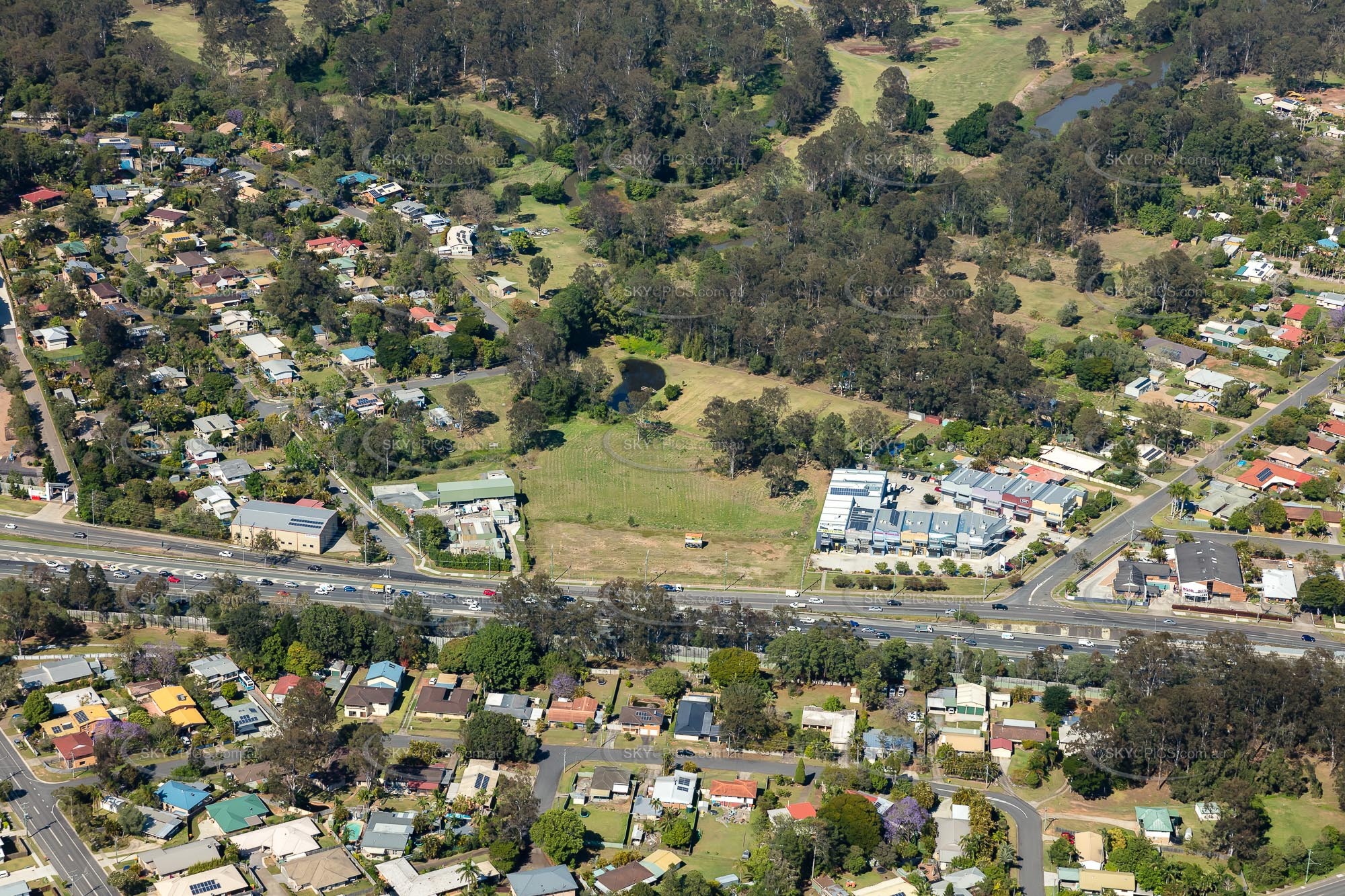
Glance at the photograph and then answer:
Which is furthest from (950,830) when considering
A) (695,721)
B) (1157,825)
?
(695,721)

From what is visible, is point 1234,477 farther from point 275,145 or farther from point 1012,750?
point 275,145

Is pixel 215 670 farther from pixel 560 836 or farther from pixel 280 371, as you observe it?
pixel 280 371

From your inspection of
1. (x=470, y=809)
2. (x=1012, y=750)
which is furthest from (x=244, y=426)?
(x=1012, y=750)

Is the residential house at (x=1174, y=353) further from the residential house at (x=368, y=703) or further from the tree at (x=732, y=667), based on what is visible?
the residential house at (x=368, y=703)

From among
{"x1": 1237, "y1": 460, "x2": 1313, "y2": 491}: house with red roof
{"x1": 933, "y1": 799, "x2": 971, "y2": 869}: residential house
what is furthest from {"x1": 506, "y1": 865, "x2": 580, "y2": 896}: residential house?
{"x1": 1237, "y1": 460, "x2": 1313, "y2": 491}: house with red roof

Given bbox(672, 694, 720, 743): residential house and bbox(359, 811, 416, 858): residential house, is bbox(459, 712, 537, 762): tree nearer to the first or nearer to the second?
bbox(359, 811, 416, 858): residential house
